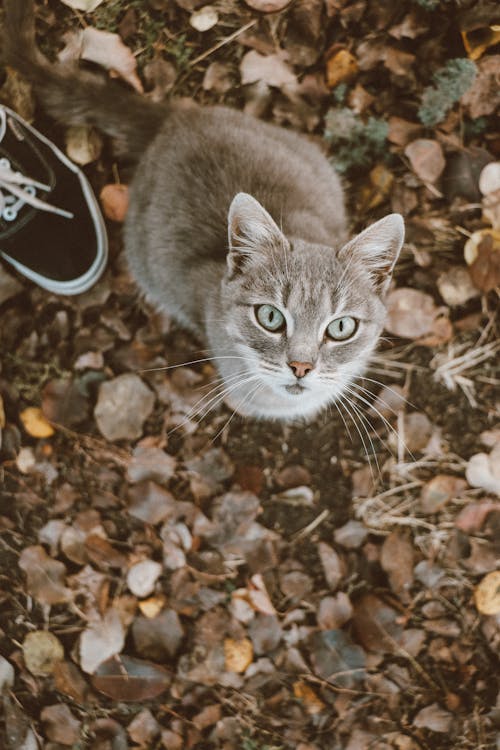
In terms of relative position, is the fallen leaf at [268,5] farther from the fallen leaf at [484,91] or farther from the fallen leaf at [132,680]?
the fallen leaf at [132,680]

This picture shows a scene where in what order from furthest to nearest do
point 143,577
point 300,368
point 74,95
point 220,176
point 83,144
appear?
1. point 83,144
2. point 143,577
3. point 74,95
4. point 220,176
5. point 300,368

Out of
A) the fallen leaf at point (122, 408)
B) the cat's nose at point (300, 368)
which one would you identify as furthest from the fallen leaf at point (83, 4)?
the cat's nose at point (300, 368)

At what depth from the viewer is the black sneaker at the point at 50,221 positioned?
193 cm

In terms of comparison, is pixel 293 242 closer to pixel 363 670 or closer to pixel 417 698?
pixel 363 670

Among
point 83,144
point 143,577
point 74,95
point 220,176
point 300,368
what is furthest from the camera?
point 83,144

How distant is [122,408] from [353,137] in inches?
49.9

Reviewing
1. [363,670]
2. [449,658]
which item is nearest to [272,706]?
[363,670]

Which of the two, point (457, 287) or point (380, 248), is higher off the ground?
point (380, 248)

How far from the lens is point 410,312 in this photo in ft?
6.45

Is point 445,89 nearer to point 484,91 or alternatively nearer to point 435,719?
point 484,91

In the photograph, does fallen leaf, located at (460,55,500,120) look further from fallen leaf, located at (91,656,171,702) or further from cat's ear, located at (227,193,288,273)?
fallen leaf, located at (91,656,171,702)

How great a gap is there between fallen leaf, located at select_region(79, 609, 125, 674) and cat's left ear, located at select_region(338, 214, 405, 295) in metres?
1.37

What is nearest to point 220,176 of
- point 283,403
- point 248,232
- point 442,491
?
point 248,232

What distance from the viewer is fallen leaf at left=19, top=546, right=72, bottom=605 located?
6.23ft
